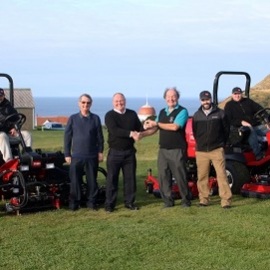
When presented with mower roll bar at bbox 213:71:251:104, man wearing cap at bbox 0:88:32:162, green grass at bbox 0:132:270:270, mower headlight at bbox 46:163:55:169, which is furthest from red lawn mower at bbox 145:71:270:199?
man wearing cap at bbox 0:88:32:162

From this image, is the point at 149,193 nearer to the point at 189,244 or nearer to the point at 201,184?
the point at 201,184

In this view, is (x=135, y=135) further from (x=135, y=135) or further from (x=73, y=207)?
(x=73, y=207)

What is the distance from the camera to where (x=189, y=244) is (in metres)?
6.96

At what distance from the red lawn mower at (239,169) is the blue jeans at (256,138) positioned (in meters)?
0.09

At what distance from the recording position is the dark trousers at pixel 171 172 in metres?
9.03

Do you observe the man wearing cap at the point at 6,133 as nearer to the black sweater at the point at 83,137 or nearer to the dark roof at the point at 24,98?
the black sweater at the point at 83,137

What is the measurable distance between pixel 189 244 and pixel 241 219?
1.40 m

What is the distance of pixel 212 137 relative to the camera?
912 centimetres

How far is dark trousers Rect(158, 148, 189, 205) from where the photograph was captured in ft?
29.6

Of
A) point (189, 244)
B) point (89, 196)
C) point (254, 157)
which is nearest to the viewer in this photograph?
point (189, 244)

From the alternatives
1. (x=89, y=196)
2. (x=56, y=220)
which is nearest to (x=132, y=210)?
(x=89, y=196)

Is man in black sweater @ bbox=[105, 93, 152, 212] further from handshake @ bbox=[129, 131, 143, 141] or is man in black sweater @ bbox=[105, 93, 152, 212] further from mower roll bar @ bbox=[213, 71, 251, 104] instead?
mower roll bar @ bbox=[213, 71, 251, 104]

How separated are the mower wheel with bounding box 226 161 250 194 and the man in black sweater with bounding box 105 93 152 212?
187cm

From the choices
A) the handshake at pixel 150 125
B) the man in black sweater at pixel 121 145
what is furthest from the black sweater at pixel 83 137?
the handshake at pixel 150 125
